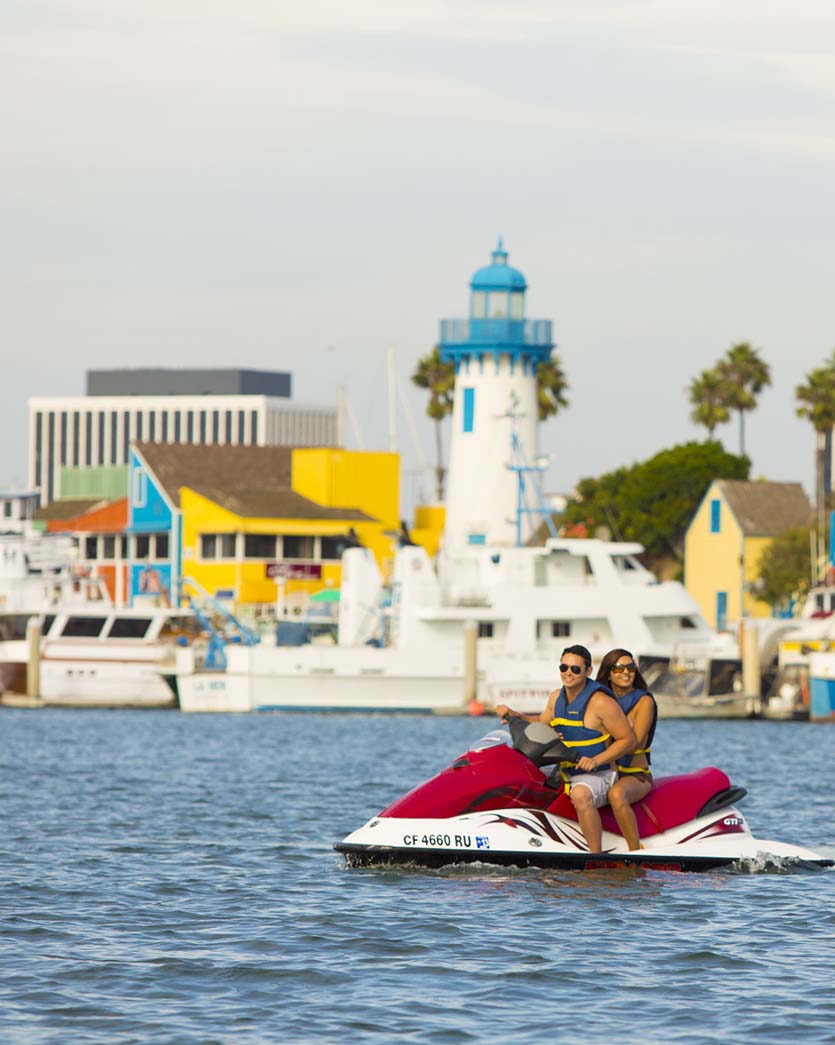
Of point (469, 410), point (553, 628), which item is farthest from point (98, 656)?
point (553, 628)

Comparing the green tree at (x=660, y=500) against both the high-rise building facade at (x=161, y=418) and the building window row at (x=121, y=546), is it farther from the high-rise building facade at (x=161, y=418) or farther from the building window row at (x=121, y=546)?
the high-rise building facade at (x=161, y=418)

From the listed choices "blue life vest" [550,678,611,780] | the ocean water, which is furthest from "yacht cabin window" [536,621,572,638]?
"blue life vest" [550,678,611,780]

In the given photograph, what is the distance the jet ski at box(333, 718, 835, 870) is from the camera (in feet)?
54.3

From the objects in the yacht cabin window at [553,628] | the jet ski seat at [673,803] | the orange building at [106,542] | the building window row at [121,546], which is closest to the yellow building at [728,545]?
the building window row at [121,546]

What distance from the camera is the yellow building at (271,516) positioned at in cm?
7850

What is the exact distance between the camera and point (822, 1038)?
460 inches

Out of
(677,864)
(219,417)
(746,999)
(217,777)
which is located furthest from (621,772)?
(219,417)

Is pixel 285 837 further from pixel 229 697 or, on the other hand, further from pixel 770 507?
→ pixel 770 507

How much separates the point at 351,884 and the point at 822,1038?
620 cm

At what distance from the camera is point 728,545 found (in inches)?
3103

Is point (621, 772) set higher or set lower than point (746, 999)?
higher

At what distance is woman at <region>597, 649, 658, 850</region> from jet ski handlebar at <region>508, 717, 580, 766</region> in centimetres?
44

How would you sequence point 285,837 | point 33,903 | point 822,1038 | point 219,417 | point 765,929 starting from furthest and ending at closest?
point 219,417 < point 285,837 < point 33,903 < point 765,929 < point 822,1038

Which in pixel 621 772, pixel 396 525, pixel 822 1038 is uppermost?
pixel 396 525
